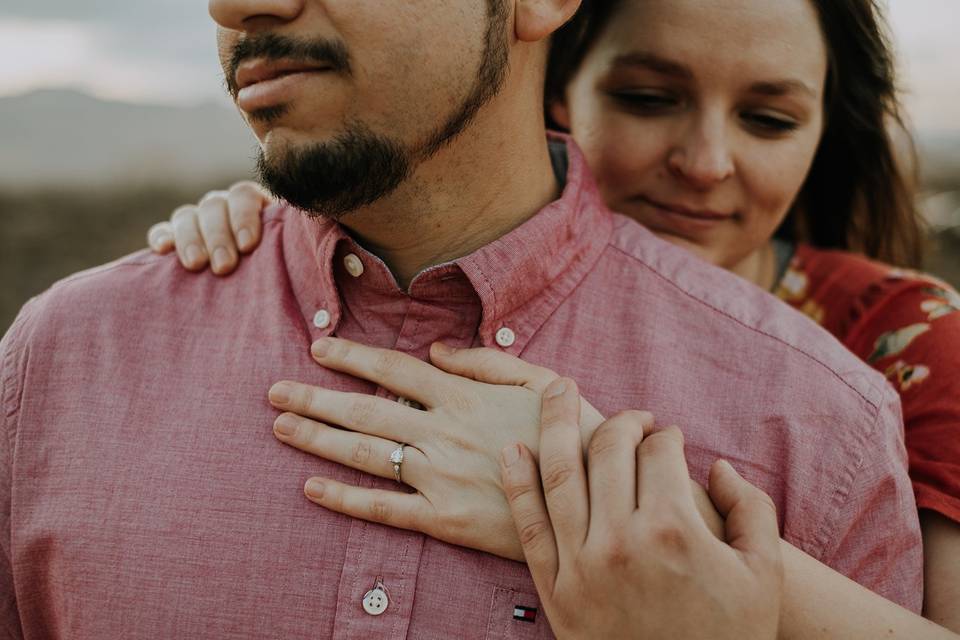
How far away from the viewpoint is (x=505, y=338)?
1.63 meters

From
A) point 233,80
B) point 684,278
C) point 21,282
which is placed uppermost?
point 233,80

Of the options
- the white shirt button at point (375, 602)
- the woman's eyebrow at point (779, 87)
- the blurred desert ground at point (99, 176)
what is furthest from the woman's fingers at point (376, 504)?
the blurred desert ground at point (99, 176)

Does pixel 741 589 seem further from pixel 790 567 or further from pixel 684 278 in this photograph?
pixel 684 278

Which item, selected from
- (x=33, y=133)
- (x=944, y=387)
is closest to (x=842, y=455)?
(x=944, y=387)

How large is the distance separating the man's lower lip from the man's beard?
2 cm

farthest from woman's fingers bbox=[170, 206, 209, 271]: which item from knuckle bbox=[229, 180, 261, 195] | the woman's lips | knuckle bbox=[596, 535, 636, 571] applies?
the woman's lips

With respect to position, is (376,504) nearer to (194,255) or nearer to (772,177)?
(194,255)

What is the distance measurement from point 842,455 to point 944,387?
0.56 m

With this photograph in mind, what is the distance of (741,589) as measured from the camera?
129 centimetres

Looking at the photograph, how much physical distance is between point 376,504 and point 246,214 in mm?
780

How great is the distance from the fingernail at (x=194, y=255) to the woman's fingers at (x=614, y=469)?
85 cm

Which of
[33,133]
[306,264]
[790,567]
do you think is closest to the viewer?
[790,567]

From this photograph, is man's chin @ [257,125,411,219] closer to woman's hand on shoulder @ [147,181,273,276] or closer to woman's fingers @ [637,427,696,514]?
woman's hand on shoulder @ [147,181,273,276]

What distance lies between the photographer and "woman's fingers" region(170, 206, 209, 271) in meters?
1.78
